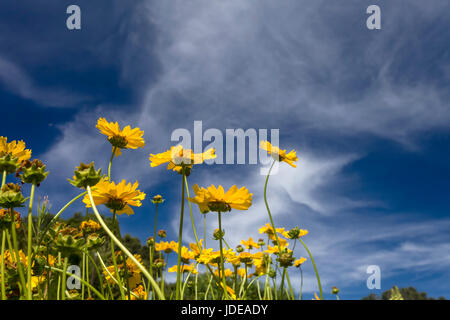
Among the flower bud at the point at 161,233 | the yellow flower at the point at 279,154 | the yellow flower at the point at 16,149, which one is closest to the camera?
the yellow flower at the point at 16,149

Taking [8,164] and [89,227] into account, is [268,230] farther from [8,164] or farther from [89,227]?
[8,164]

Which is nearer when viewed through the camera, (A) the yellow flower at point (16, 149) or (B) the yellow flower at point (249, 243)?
(A) the yellow flower at point (16, 149)

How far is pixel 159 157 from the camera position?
1151 millimetres

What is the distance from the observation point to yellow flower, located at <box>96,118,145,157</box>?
143 cm

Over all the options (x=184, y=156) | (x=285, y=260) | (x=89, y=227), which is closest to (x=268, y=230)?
(x=285, y=260)

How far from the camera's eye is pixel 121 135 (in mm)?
1482

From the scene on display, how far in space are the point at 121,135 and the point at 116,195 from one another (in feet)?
1.51

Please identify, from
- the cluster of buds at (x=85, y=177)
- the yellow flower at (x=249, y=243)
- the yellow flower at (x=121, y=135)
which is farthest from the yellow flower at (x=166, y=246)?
the cluster of buds at (x=85, y=177)

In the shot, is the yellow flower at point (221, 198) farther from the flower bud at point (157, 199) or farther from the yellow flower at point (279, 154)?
the flower bud at point (157, 199)

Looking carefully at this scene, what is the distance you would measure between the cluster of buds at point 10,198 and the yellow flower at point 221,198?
516 mm

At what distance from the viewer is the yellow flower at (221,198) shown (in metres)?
1.02
